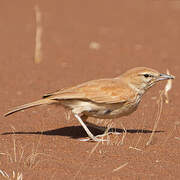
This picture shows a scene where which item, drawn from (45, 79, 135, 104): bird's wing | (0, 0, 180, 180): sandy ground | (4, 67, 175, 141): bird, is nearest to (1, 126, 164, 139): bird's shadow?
(0, 0, 180, 180): sandy ground

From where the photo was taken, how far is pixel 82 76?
9.77 metres

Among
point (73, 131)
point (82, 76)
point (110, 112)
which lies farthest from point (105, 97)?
point (82, 76)

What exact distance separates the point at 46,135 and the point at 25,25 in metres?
8.11

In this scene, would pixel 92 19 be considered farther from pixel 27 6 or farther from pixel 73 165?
pixel 73 165

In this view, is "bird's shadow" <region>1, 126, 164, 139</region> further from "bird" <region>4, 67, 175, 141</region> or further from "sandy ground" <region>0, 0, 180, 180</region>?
"bird" <region>4, 67, 175, 141</region>

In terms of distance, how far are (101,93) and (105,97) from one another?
0.28 ft

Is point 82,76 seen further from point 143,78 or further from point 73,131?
point 143,78

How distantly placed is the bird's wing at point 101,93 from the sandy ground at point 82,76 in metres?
0.56

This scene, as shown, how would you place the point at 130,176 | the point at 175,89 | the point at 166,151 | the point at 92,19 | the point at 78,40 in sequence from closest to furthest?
the point at 130,176, the point at 166,151, the point at 175,89, the point at 78,40, the point at 92,19

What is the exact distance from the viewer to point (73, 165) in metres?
5.21

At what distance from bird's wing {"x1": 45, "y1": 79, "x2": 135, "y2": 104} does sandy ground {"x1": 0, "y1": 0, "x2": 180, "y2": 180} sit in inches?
22.1

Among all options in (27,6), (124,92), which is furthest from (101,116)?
(27,6)

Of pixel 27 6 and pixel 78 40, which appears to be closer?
pixel 78 40

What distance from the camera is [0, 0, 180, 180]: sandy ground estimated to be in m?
5.27
